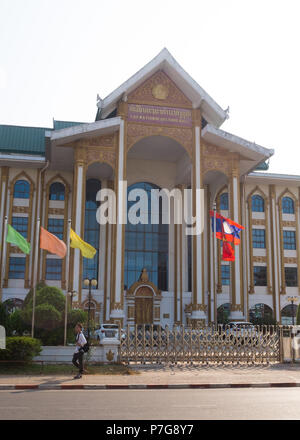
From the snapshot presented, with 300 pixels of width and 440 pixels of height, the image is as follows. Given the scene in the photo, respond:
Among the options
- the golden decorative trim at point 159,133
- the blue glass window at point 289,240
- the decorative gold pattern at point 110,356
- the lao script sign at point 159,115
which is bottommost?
the decorative gold pattern at point 110,356

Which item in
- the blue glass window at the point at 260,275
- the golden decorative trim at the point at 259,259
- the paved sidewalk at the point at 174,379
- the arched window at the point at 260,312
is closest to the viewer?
the paved sidewalk at the point at 174,379

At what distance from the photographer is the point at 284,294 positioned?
1432 inches

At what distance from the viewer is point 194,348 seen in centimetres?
2002

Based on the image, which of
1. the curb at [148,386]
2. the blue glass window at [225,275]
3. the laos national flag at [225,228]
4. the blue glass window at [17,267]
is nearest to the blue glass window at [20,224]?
the blue glass window at [17,267]

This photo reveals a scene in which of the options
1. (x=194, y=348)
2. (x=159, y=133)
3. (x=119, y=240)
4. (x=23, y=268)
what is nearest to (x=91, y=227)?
(x=23, y=268)

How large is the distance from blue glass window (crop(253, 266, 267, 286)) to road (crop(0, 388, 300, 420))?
24990mm

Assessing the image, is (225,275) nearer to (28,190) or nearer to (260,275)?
(260,275)

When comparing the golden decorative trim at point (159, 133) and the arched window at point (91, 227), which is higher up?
the golden decorative trim at point (159, 133)

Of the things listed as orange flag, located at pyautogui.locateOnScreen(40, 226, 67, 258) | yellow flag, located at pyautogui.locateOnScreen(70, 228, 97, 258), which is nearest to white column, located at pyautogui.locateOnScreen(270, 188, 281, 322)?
yellow flag, located at pyautogui.locateOnScreen(70, 228, 97, 258)

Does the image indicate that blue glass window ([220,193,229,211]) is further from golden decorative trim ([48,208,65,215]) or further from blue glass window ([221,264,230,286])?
golden decorative trim ([48,208,65,215])

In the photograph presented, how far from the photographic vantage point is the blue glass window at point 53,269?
108 ft

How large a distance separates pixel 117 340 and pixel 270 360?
22.7 feet

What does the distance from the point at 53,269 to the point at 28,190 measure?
5877 millimetres

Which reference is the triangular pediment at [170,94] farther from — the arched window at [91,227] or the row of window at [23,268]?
the row of window at [23,268]
